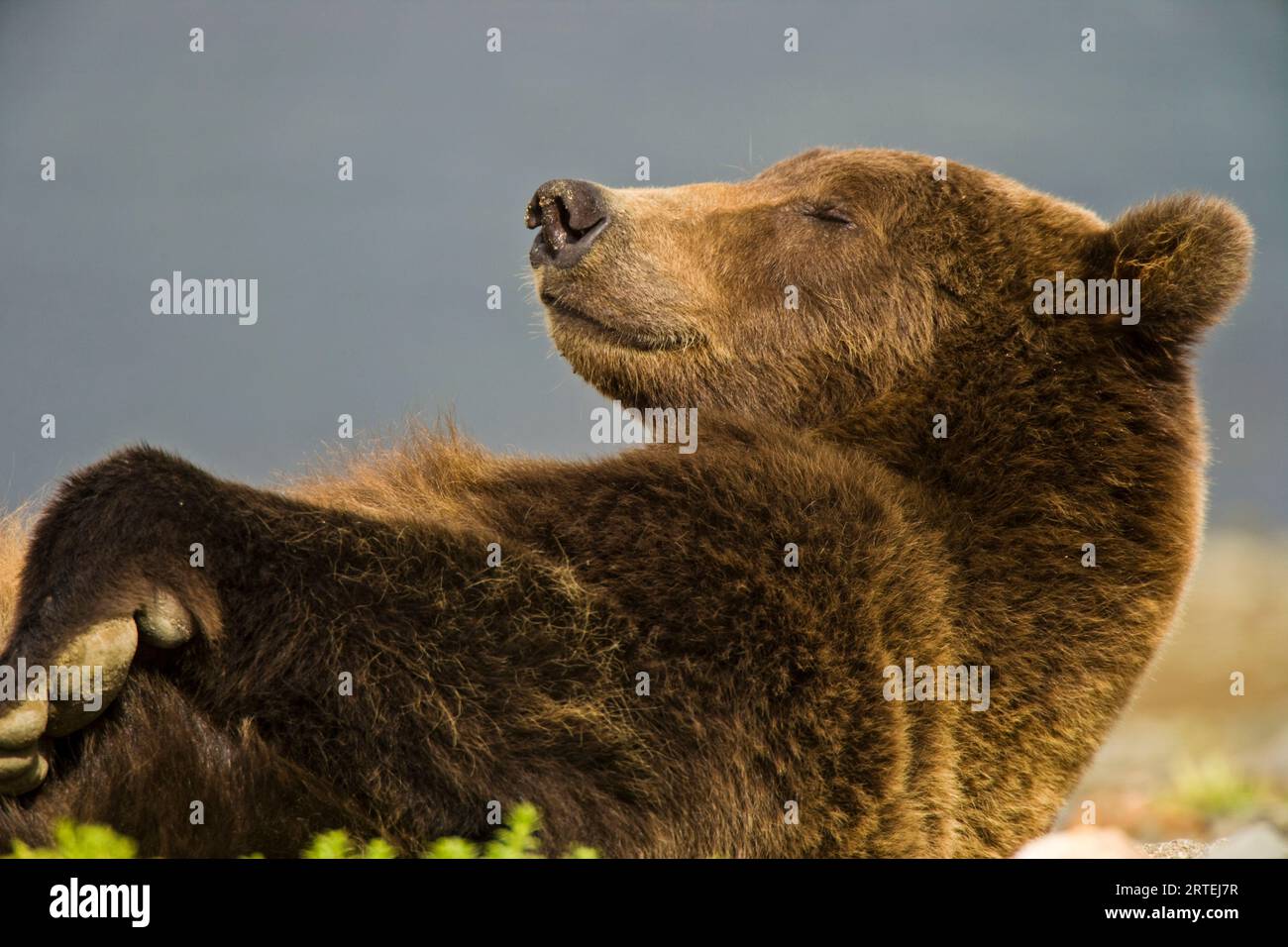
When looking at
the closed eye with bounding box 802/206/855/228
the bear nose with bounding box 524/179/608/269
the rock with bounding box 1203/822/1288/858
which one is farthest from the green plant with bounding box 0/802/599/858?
the closed eye with bounding box 802/206/855/228

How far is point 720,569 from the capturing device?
4.13m

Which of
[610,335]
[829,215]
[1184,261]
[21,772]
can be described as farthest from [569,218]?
[21,772]

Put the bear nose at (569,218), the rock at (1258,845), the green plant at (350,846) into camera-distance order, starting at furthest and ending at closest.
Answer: the bear nose at (569,218), the rock at (1258,845), the green plant at (350,846)

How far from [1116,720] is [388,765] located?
8.45 feet

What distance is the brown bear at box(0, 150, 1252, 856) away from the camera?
3.73 m

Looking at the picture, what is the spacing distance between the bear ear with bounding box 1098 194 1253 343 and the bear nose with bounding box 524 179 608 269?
6.07 ft

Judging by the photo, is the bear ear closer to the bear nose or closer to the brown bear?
the brown bear

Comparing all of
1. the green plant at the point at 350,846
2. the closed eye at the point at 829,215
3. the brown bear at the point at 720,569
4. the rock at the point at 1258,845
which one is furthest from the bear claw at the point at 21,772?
the rock at the point at 1258,845

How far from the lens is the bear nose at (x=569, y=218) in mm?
5070

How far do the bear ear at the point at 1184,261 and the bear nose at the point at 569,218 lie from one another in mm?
1851

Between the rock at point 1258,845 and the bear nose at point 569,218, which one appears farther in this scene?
the bear nose at point 569,218

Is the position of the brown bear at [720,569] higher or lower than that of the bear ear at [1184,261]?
lower

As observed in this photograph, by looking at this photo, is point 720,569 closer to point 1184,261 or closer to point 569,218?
point 569,218

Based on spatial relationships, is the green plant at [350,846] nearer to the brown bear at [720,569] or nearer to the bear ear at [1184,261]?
the brown bear at [720,569]
